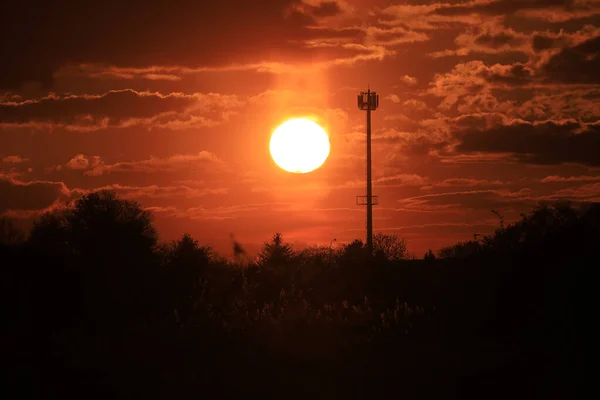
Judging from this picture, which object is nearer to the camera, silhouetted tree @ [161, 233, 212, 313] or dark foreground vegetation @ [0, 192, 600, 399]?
dark foreground vegetation @ [0, 192, 600, 399]

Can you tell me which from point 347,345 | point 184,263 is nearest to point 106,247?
point 184,263

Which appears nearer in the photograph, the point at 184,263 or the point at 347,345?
the point at 347,345

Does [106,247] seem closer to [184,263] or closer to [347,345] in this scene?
[184,263]

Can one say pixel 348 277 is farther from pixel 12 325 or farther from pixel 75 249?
A: pixel 12 325

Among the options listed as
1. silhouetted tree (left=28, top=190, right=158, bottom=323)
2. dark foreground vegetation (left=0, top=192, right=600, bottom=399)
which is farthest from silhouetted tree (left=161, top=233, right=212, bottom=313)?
dark foreground vegetation (left=0, top=192, right=600, bottom=399)

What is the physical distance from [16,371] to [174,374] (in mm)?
3351

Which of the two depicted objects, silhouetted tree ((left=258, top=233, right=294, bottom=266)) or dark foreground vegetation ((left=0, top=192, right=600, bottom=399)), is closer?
dark foreground vegetation ((left=0, top=192, right=600, bottom=399))

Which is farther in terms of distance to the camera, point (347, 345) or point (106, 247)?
point (106, 247)

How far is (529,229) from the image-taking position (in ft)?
121

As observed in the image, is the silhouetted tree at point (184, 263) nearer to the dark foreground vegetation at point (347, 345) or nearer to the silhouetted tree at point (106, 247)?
the silhouetted tree at point (106, 247)

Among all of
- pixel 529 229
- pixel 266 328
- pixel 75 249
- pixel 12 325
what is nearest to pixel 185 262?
pixel 75 249

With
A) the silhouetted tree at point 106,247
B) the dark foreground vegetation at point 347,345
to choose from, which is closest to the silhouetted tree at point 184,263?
the silhouetted tree at point 106,247

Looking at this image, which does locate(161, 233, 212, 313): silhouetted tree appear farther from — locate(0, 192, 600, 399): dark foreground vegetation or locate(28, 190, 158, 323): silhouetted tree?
locate(0, 192, 600, 399): dark foreground vegetation

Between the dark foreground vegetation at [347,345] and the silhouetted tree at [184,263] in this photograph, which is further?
the silhouetted tree at [184,263]
